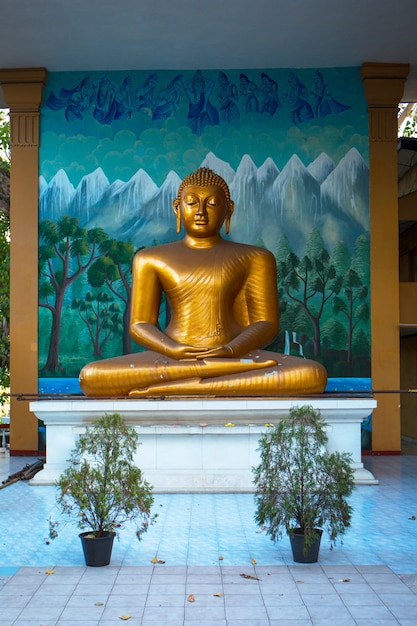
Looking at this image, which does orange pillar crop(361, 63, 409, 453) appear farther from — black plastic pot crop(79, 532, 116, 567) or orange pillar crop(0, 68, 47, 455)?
black plastic pot crop(79, 532, 116, 567)

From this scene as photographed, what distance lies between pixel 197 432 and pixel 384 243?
3.60 metres

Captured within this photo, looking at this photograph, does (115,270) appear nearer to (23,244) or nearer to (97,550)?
(23,244)

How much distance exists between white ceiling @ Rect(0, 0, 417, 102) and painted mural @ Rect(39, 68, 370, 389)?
10.9 inches

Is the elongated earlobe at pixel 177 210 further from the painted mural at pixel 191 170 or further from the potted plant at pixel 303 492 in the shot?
the potted plant at pixel 303 492

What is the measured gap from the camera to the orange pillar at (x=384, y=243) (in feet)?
28.3

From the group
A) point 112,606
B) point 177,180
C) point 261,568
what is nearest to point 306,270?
point 177,180

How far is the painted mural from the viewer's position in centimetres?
885

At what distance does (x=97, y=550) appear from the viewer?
3977mm

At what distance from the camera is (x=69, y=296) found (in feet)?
29.1

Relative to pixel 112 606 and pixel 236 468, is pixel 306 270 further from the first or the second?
pixel 112 606

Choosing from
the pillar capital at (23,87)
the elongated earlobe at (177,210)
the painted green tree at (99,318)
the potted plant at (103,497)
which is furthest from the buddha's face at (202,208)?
the potted plant at (103,497)

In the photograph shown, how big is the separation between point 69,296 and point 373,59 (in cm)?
435

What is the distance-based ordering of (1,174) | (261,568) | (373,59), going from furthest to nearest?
1. (1,174)
2. (373,59)
3. (261,568)

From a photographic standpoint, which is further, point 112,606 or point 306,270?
point 306,270
